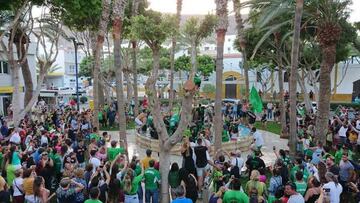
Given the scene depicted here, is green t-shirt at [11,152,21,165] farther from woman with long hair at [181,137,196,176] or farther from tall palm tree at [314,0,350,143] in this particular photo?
tall palm tree at [314,0,350,143]

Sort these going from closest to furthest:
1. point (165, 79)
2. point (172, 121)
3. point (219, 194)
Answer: point (219, 194) < point (172, 121) < point (165, 79)

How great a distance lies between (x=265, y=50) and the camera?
2812 cm

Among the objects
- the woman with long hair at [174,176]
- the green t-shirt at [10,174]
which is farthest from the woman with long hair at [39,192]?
the woman with long hair at [174,176]

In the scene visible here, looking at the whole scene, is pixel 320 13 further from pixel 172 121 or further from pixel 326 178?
pixel 326 178

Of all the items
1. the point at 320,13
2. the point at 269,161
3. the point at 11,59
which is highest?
the point at 320,13

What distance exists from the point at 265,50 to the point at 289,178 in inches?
781

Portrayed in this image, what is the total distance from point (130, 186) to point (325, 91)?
10.1m

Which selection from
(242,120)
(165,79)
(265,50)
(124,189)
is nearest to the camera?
(124,189)

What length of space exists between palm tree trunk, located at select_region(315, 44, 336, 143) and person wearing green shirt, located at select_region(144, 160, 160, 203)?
8198 mm

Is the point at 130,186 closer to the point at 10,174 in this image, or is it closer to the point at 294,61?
the point at 10,174

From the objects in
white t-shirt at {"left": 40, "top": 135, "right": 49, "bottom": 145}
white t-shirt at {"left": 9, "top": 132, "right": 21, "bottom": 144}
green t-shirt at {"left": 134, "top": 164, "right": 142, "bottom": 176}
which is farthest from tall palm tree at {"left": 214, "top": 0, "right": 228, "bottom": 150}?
white t-shirt at {"left": 9, "top": 132, "right": 21, "bottom": 144}

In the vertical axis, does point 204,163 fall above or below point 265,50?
below

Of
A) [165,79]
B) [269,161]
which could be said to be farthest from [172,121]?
[165,79]

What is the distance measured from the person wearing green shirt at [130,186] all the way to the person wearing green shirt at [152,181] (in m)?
0.68
